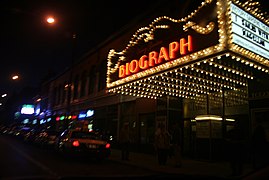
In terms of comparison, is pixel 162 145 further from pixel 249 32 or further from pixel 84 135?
pixel 249 32

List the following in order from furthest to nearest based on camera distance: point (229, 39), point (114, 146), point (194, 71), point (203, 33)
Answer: point (114, 146) < point (194, 71) < point (203, 33) < point (229, 39)

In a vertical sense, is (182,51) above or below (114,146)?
above

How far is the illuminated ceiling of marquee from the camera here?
9.67m

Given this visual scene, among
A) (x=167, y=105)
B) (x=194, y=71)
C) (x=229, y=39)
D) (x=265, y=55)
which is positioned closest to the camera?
(x=229, y=39)

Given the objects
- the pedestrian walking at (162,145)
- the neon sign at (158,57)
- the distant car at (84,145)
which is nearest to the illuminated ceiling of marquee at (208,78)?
the neon sign at (158,57)

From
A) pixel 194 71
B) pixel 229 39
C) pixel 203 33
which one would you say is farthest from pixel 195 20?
pixel 194 71

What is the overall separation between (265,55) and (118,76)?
772cm

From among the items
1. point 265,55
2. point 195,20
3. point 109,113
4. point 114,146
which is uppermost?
point 195,20

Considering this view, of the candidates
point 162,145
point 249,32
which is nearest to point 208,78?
point 249,32

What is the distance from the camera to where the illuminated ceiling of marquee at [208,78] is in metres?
9.67

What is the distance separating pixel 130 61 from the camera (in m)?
14.1

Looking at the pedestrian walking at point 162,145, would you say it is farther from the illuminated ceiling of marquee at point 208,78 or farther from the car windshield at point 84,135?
the car windshield at point 84,135

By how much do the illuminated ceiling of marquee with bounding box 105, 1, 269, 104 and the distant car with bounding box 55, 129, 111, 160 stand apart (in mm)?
3554

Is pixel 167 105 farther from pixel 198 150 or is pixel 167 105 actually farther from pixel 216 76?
pixel 216 76
